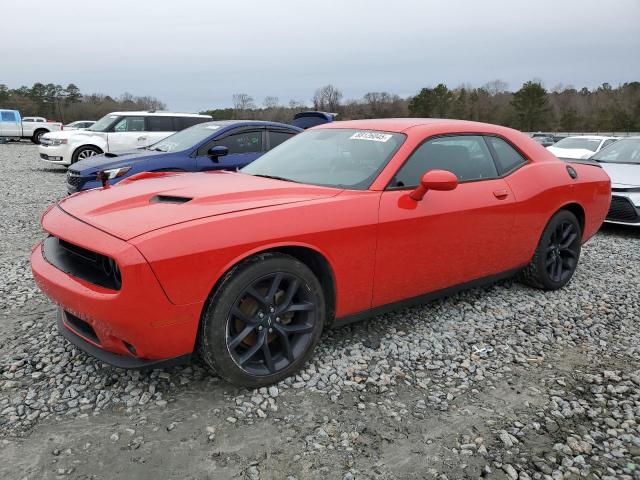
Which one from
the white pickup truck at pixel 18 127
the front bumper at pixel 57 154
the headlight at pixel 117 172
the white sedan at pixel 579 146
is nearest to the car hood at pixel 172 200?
the headlight at pixel 117 172

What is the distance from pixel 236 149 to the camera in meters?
7.50

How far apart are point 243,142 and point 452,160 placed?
4557mm

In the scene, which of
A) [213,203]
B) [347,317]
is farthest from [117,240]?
[347,317]

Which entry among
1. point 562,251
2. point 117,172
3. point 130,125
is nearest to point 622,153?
point 562,251

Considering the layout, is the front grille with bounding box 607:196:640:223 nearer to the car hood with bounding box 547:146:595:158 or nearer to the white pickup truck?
the car hood with bounding box 547:146:595:158

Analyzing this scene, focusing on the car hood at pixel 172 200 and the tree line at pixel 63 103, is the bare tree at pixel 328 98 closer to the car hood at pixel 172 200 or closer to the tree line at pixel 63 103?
the tree line at pixel 63 103

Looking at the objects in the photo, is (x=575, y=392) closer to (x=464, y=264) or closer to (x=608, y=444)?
(x=608, y=444)

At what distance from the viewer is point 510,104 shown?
65562mm

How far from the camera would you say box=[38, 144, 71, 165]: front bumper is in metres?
12.5

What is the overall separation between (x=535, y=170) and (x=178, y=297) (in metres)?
3.17

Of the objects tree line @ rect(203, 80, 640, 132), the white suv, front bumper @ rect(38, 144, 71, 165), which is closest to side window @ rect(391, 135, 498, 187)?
the white suv

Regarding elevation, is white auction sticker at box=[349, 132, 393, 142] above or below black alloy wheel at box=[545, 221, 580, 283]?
above

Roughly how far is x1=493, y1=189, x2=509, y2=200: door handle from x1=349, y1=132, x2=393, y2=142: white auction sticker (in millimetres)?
949

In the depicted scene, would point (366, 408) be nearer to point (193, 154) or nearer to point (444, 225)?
point (444, 225)
